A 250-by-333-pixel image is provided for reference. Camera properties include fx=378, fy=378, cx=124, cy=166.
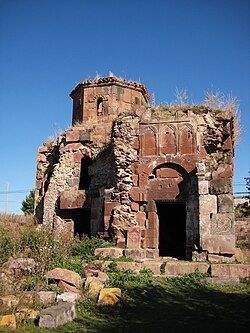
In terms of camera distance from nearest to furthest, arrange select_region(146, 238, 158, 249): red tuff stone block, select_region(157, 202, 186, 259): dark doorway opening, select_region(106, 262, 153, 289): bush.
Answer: select_region(106, 262, 153, 289): bush → select_region(146, 238, 158, 249): red tuff stone block → select_region(157, 202, 186, 259): dark doorway opening

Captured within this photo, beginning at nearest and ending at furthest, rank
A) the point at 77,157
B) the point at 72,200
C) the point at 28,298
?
1. the point at 28,298
2. the point at 72,200
3. the point at 77,157

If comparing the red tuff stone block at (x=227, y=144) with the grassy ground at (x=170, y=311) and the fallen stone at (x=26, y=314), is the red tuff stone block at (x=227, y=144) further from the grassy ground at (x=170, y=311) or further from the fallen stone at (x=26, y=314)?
the fallen stone at (x=26, y=314)

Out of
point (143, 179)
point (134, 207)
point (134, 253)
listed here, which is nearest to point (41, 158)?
point (143, 179)

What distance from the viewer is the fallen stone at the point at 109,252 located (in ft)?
35.1

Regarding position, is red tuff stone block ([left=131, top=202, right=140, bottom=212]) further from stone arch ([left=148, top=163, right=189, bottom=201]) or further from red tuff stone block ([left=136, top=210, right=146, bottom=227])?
stone arch ([left=148, top=163, right=189, bottom=201])

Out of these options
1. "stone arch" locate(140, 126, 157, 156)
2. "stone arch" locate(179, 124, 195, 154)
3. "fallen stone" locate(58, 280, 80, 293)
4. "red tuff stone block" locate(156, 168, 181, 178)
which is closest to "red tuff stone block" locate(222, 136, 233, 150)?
"stone arch" locate(179, 124, 195, 154)

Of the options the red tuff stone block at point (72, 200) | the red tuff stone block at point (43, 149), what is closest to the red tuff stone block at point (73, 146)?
the red tuff stone block at point (72, 200)

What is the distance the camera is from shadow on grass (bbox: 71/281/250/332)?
6.14 meters

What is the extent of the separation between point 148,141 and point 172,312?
6849 millimetres

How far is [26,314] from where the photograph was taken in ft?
20.7

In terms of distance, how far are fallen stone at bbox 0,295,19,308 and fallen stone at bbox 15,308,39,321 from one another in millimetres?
242

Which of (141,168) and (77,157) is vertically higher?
(77,157)

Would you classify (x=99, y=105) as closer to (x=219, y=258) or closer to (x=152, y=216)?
(x=152, y=216)

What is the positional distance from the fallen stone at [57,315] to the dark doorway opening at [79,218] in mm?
8711
